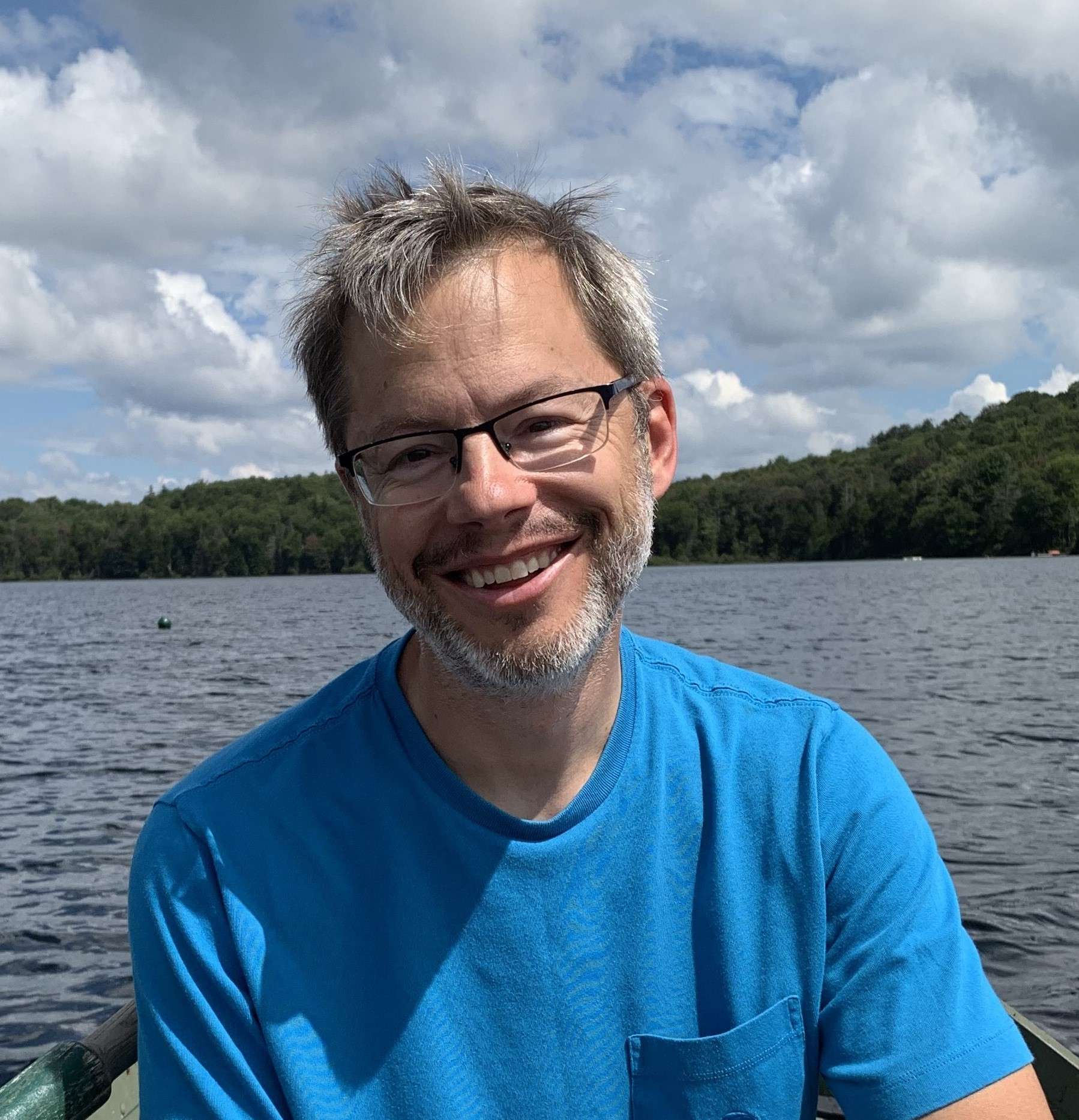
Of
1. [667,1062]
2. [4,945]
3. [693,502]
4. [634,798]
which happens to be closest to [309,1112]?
Answer: [667,1062]

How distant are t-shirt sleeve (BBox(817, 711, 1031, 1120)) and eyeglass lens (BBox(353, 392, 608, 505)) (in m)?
0.80

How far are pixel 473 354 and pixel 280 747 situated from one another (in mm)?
849

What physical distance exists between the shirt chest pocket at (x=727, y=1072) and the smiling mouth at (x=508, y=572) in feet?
2.83

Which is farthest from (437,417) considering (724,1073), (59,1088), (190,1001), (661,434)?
(59,1088)

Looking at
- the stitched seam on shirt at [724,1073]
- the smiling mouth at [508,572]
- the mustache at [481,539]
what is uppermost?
the mustache at [481,539]

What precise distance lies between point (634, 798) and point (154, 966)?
2.96 ft

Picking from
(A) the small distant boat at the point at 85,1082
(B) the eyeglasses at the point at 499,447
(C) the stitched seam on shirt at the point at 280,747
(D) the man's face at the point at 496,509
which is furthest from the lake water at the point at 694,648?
(B) the eyeglasses at the point at 499,447

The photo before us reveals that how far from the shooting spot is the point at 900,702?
2205cm

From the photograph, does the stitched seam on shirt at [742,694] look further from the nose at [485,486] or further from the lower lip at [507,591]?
the nose at [485,486]

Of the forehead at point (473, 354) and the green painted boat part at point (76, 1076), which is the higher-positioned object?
the forehead at point (473, 354)

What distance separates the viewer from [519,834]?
203 cm

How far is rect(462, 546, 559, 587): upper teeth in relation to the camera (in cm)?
217

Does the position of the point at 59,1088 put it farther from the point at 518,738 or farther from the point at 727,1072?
the point at 727,1072

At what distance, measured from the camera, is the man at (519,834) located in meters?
1.92
